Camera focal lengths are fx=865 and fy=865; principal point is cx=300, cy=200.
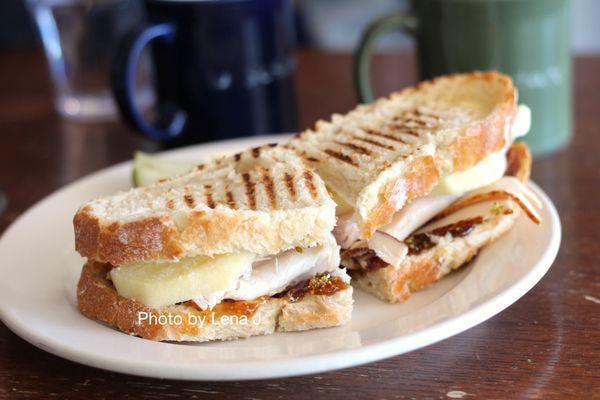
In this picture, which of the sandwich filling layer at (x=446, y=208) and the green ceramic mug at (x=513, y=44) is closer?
the sandwich filling layer at (x=446, y=208)

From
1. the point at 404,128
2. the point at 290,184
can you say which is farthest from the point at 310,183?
the point at 404,128

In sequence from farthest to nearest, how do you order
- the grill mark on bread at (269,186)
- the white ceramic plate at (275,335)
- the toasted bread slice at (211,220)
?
the grill mark on bread at (269,186), the toasted bread slice at (211,220), the white ceramic plate at (275,335)

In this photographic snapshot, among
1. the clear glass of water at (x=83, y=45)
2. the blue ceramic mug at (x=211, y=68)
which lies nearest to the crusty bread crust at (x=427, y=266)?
the blue ceramic mug at (x=211, y=68)

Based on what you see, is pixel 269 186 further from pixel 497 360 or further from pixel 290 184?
pixel 497 360

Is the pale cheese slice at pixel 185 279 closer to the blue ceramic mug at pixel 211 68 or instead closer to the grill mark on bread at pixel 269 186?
the grill mark on bread at pixel 269 186

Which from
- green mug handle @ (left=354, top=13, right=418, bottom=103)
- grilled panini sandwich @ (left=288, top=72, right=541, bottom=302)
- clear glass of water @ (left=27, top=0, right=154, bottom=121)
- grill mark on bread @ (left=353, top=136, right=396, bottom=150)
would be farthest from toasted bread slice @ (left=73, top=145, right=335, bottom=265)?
clear glass of water @ (left=27, top=0, right=154, bottom=121)

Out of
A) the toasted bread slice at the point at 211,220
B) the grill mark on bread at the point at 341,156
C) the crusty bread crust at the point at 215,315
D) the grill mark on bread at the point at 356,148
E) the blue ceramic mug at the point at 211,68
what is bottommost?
the crusty bread crust at the point at 215,315
